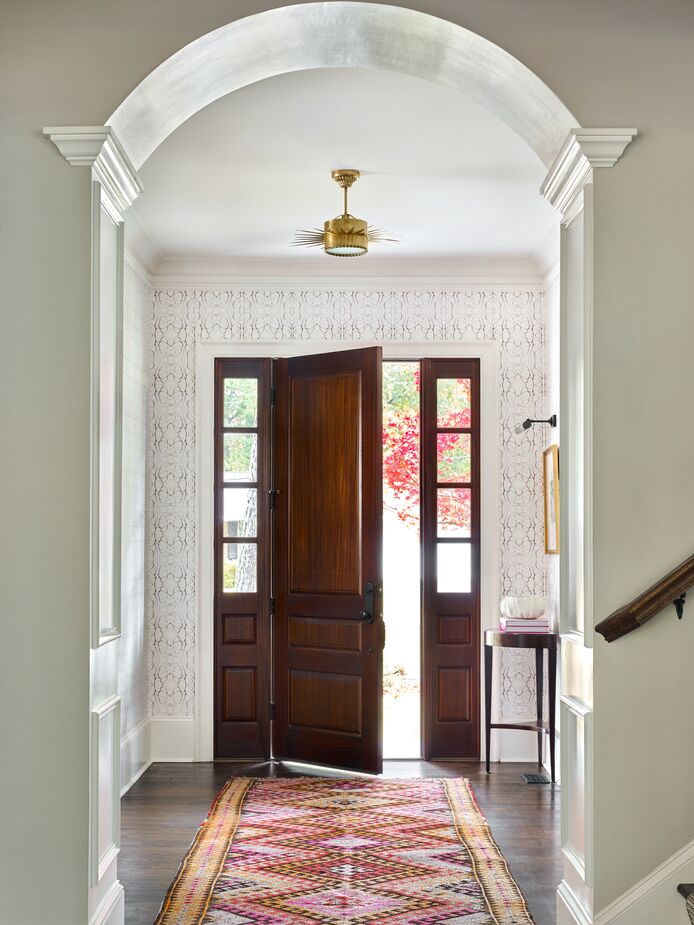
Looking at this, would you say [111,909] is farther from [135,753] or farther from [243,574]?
[243,574]

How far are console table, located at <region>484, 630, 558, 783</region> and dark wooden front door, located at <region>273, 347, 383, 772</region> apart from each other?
0.69 metres

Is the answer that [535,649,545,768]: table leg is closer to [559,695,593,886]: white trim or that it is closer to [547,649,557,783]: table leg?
[547,649,557,783]: table leg

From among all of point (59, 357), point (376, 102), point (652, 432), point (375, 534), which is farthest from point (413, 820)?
point (376, 102)

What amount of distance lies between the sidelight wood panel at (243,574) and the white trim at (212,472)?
5 cm

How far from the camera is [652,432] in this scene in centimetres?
288

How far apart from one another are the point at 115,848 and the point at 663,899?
1.67 meters

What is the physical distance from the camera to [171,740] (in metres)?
5.97

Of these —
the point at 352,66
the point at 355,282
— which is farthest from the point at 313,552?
the point at 352,66

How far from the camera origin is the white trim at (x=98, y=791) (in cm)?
281

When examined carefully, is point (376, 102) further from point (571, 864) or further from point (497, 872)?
point (497, 872)

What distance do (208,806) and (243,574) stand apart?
1.51m

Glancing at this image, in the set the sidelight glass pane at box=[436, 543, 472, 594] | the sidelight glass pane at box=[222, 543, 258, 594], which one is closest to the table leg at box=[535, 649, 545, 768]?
the sidelight glass pane at box=[436, 543, 472, 594]

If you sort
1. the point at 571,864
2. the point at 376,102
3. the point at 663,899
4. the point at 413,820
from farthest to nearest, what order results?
the point at 413,820
the point at 376,102
the point at 571,864
the point at 663,899

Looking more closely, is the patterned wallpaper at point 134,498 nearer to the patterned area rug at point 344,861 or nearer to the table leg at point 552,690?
the patterned area rug at point 344,861
